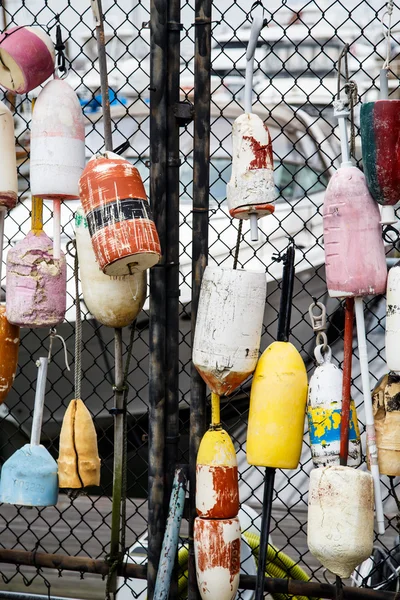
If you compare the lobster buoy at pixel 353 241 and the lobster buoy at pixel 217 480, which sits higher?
the lobster buoy at pixel 353 241

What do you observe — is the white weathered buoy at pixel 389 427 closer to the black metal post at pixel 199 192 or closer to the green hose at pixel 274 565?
the black metal post at pixel 199 192

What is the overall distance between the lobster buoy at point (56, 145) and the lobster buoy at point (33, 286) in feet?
0.48

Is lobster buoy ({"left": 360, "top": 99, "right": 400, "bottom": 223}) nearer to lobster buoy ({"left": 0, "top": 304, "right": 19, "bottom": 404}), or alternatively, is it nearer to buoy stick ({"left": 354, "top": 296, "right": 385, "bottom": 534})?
buoy stick ({"left": 354, "top": 296, "right": 385, "bottom": 534})

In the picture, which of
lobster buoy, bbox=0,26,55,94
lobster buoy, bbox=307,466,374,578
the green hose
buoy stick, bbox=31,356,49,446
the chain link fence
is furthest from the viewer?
the chain link fence

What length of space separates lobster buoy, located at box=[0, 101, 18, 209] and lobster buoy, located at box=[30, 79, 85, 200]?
0.09 meters

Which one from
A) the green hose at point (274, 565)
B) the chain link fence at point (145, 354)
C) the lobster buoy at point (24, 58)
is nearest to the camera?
the lobster buoy at point (24, 58)

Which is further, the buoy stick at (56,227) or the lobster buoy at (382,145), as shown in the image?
the buoy stick at (56,227)

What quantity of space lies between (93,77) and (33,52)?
11522 millimetres

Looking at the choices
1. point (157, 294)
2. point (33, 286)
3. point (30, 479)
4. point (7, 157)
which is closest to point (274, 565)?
point (30, 479)

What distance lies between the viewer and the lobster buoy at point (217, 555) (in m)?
1.70

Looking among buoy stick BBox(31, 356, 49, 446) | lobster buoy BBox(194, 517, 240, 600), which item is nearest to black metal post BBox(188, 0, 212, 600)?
lobster buoy BBox(194, 517, 240, 600)

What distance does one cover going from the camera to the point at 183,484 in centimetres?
183

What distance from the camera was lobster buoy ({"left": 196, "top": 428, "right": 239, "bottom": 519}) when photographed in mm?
1711

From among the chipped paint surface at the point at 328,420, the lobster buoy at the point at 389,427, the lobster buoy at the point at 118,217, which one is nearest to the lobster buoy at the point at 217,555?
the chipped paint surface at the point at 328,420
